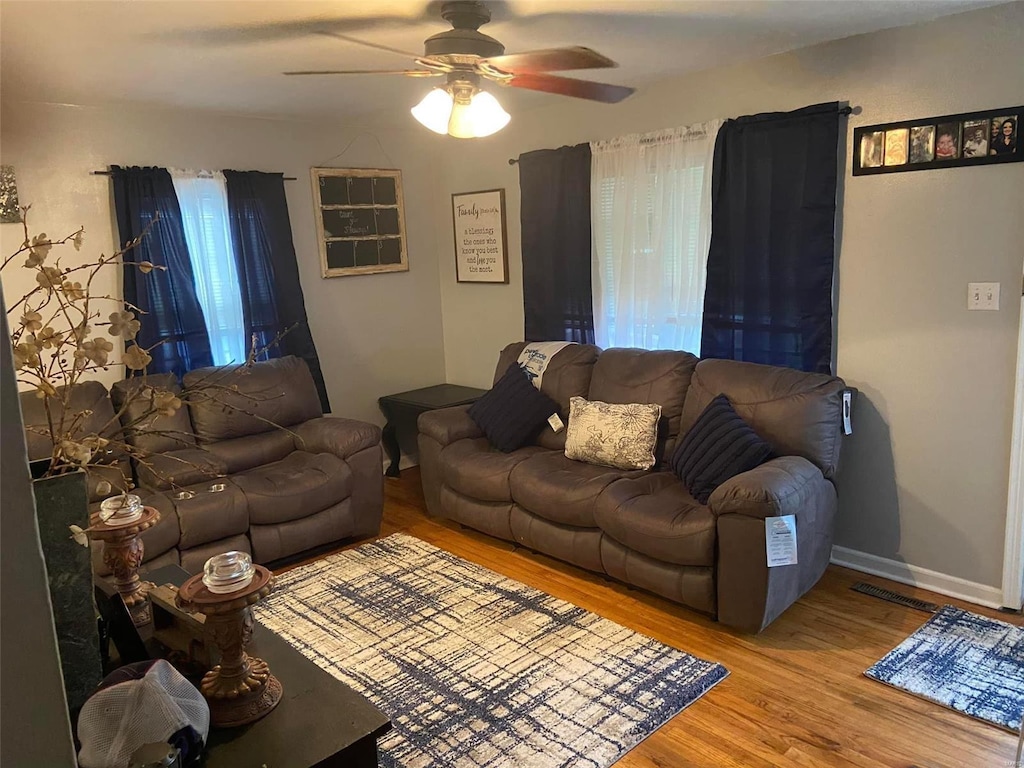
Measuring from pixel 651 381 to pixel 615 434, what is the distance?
368 millimetres

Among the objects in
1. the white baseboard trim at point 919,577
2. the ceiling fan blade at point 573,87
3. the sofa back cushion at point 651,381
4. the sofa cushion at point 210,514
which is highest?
the ceiling fan blade at point 573,87

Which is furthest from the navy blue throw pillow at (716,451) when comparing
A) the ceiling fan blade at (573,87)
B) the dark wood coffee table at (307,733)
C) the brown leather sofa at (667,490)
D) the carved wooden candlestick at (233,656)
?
the carved wooden candlestick at (233,656)

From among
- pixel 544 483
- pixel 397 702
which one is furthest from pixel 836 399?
pixel 397 702

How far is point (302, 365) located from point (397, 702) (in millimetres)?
2390

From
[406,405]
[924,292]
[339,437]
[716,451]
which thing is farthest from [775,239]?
[406,405]

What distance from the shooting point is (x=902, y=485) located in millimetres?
3297

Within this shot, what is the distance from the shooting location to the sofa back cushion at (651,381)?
3662 mm

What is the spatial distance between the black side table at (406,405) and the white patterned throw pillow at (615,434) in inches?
50.4

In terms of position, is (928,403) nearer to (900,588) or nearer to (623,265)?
(900,588)

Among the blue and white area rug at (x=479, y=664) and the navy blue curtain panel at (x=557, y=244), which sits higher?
the navy blue curtain panel at (x=557, y=244)

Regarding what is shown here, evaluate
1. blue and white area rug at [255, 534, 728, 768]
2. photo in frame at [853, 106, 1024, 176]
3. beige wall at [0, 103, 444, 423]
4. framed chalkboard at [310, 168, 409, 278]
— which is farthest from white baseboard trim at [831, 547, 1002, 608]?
framed chalkboard at [310, 168, 409, 278]

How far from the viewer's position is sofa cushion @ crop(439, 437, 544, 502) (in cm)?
375

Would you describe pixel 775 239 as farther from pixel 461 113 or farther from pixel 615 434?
pixel 461 113

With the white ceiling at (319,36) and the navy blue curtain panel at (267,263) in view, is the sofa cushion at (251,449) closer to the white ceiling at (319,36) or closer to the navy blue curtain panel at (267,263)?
the navy blue curtain panel at (267,263)
